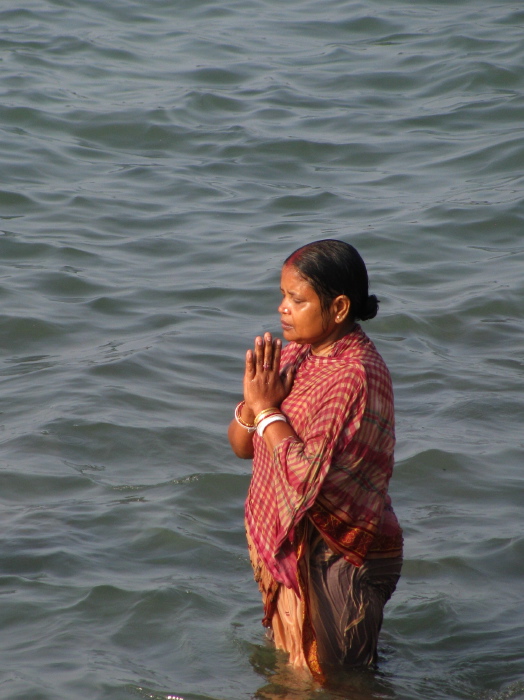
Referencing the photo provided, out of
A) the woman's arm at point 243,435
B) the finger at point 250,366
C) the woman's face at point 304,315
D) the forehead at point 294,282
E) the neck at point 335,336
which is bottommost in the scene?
the woman's arm at point 243,435

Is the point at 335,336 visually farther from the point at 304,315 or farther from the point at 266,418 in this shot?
the point at 266,418

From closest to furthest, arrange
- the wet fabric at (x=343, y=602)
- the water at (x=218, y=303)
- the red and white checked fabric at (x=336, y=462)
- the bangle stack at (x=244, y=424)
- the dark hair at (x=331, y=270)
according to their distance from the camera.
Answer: the red and white checked fabric at (x=336, y=462)
the dark hair at (x=331, y=270)
the wet fabric at (x=343, y=602)
the bangle stack at (x=244, y=424)
the water at (x=218, y=303)

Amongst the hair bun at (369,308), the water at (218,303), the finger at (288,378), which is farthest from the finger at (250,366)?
the water at (218,303)

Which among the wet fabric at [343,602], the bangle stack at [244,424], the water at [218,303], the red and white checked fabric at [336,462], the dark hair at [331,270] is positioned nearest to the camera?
the red and white checked fabric at [336,462]

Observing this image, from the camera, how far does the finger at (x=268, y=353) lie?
326 centimetres

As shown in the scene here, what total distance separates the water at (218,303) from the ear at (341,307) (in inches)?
48.2

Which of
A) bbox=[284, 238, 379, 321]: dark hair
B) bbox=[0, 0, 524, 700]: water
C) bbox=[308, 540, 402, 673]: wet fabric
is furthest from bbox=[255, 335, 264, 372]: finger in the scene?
bbox=[0, 0, 524, 700]: water

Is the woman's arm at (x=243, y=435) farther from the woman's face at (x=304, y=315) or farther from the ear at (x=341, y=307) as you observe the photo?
the ear at (x=341, y=307)

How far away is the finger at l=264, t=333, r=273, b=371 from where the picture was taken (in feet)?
10.7

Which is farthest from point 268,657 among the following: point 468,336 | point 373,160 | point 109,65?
point 109,65

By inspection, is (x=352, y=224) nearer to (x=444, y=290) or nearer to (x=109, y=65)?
(x=444, y=290)

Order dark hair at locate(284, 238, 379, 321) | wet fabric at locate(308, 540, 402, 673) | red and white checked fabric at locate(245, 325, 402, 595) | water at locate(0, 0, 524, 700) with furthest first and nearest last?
water at locate(0, 0, 524, 700), wet fabric at locate(308, 540, 402, 673), dark hair at locate(284, 238, 379, 321), red and white checked fabric at locate(245, 325, 402, 595)

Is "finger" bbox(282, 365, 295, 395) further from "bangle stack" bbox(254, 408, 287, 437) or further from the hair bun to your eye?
the hair bun

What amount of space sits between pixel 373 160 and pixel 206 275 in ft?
11.2
